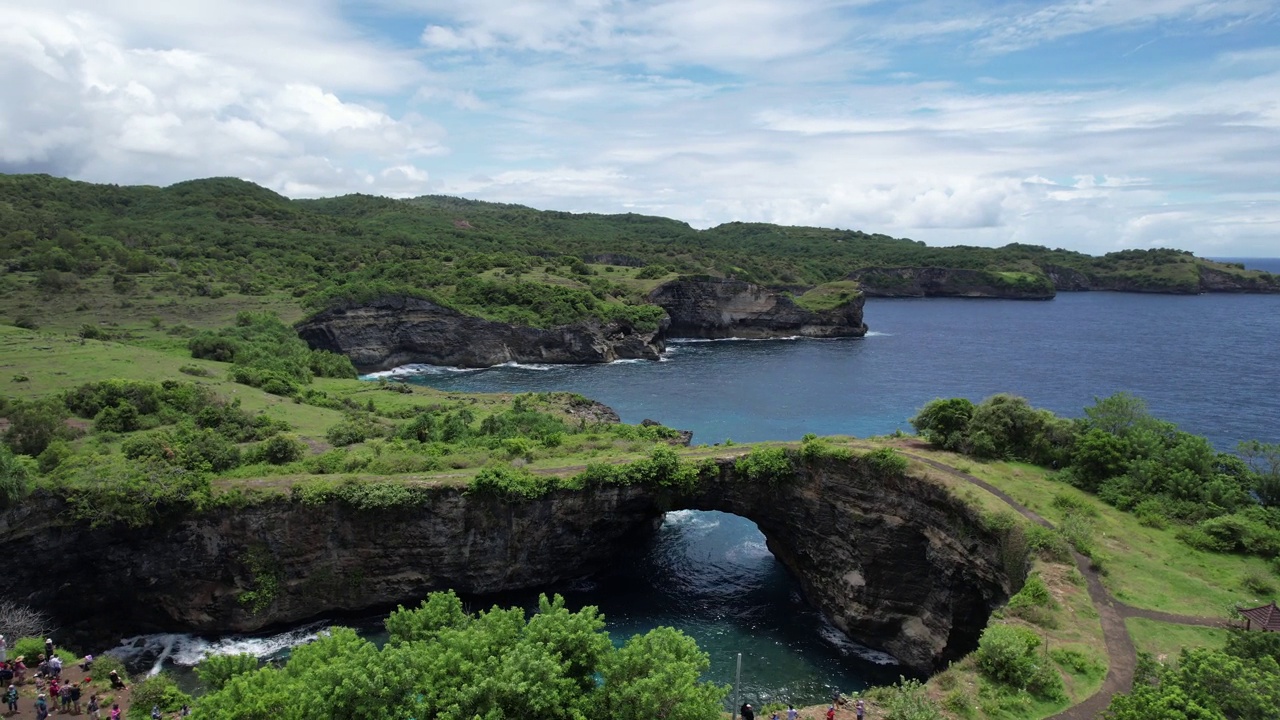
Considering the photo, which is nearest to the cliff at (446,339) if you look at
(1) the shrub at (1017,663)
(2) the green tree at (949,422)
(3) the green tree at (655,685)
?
(2) the green tree at (949,422)

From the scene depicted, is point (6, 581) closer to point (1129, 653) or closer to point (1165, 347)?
point (1129, 653)

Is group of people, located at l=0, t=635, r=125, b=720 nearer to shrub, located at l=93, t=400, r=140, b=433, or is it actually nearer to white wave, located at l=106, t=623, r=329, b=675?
white wave, located at l=106, t=623, r=329, b=675

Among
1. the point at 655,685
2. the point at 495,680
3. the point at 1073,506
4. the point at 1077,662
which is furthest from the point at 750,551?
the point at 495,680

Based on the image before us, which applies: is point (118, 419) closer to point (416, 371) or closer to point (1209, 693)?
point (1209, 693)

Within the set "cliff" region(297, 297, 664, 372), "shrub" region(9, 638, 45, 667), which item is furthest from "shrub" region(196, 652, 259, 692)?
"cliff" region(297, 297, 664, 372)

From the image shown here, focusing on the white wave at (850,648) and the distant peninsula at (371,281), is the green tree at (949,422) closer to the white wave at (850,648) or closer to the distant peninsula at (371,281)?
the white wave at (850,648)

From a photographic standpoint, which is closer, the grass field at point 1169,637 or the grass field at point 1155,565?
the grass field at point 1169,637
